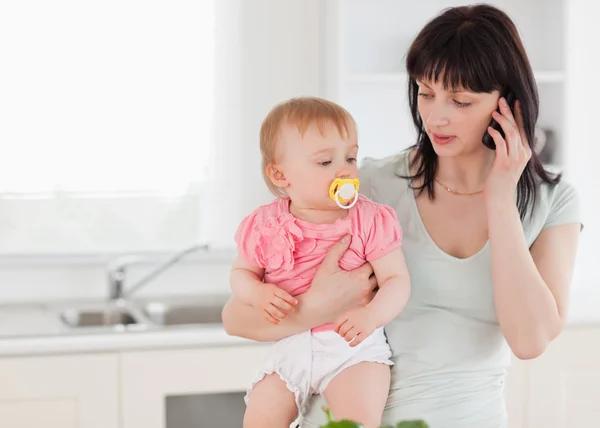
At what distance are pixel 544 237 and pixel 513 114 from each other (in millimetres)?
234

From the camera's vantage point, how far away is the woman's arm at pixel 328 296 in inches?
58.4

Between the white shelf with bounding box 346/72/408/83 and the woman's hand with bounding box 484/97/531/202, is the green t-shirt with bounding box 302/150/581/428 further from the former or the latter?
the white shelf with bounding box 346/72/408/83

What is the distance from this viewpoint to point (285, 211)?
1.56 m

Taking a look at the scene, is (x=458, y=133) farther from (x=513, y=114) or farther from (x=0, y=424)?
(x=0, y=424)

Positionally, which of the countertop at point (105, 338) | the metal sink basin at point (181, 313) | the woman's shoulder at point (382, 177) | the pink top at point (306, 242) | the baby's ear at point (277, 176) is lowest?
the metal sink basin at point (181, 313)

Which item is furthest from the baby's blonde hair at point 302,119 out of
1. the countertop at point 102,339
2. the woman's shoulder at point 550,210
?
the countertop at point 102,339

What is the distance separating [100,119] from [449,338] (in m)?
1.81

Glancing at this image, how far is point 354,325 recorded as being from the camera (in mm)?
1406

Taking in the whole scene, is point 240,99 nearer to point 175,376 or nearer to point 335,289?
point 175,376

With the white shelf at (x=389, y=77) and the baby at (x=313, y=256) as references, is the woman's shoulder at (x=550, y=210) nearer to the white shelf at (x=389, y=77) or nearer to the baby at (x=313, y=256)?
the baby at (x=313, y=256)

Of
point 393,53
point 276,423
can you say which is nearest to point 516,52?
point 276,423

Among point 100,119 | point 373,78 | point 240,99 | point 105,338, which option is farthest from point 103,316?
point 373,78

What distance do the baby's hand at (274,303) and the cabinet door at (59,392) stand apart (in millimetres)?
1083

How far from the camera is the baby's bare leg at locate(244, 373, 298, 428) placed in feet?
5.00
